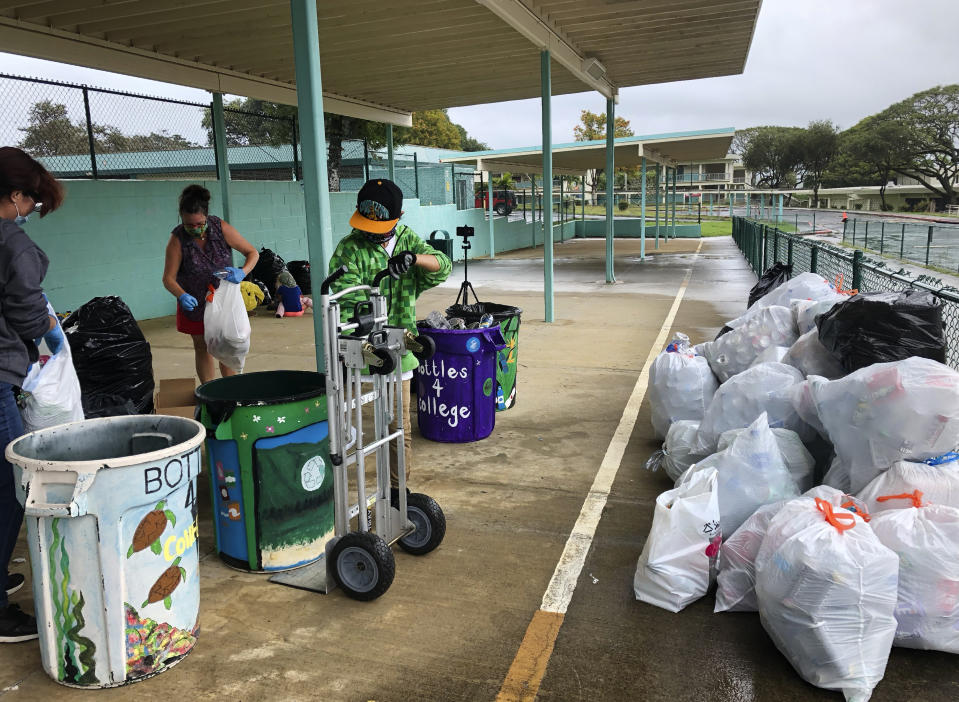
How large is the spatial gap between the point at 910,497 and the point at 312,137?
3511mm

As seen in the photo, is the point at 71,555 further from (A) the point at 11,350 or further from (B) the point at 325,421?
(B) the point at 325,421

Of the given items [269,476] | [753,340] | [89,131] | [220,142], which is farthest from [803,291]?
[89,131]

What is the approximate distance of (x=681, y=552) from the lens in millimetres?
2898

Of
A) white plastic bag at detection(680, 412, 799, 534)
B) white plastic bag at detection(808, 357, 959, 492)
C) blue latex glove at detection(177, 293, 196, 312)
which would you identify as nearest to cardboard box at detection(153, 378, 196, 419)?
blue latex glove at detection(177, 293, 196, 312)

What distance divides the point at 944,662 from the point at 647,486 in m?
1.80

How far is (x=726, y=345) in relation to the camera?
484 cm

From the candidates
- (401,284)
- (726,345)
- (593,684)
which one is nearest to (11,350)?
(401,284)

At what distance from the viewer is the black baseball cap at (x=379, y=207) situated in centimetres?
347

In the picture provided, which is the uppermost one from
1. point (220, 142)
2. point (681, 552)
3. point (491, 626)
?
point (220, 142)

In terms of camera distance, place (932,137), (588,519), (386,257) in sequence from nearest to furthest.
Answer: (386,257) < (588,519) < (932,137)

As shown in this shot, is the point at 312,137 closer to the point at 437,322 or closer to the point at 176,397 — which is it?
the point at 437,322

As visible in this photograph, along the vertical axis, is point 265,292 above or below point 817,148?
below

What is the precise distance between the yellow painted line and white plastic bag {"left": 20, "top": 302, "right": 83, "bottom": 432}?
2.06m

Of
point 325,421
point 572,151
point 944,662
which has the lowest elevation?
A: point 944,662
